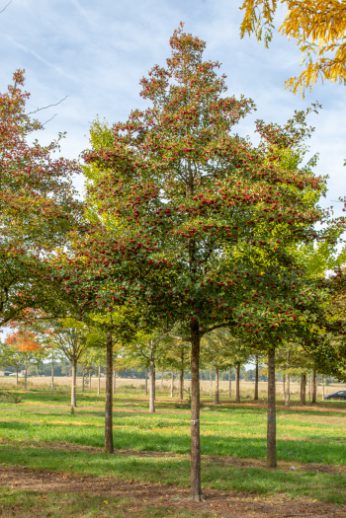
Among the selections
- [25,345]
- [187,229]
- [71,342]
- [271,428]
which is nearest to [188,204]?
[187,229]

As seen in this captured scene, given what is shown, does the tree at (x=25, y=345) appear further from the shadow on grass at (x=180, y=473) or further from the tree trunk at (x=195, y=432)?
the tree trunk at (x=195, y=432)

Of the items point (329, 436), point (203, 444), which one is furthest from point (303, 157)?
point (329, 436)

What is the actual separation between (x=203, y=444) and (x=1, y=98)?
12.7m

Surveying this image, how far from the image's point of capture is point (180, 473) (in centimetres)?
1289

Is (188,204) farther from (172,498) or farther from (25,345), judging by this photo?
(25,345)

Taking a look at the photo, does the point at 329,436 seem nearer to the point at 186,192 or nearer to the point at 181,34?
the point at 186,192

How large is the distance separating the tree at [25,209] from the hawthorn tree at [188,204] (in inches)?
80.0

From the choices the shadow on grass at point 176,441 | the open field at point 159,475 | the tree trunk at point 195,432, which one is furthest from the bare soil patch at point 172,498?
the shadow on grass at point 176,441

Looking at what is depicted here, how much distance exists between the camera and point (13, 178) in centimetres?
1314

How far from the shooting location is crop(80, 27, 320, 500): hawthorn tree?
386 inches

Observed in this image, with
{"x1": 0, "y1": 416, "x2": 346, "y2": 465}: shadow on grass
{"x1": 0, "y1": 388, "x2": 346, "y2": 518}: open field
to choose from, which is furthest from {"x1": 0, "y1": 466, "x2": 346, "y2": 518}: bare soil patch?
{"x1": 0, "y1": 416, "x2": 346, "y2": 465}: shadow on grass

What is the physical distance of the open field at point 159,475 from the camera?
984cm

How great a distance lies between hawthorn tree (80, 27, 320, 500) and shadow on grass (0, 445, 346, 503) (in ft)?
5.58

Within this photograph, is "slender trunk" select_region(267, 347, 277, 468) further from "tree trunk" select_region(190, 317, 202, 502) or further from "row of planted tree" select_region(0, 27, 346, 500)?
"tree trunk" select_region(190, 317, 202, 502)
